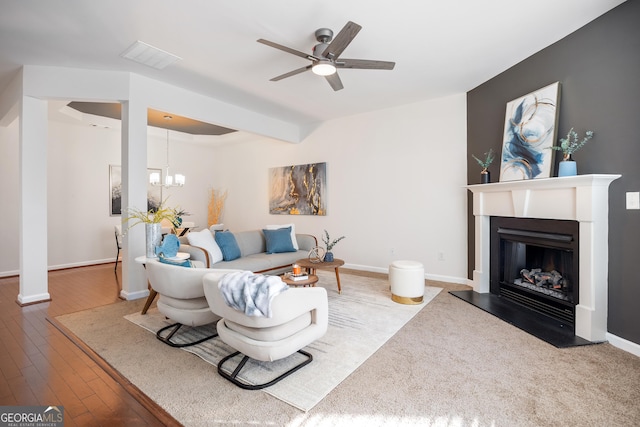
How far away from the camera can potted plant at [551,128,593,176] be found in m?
2.88

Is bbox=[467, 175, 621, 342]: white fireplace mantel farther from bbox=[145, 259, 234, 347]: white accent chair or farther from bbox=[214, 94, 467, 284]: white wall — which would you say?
bbox=[145, 259, 234, 347]: white accent chair

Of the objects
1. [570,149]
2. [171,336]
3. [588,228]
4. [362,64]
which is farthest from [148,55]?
[588,228]

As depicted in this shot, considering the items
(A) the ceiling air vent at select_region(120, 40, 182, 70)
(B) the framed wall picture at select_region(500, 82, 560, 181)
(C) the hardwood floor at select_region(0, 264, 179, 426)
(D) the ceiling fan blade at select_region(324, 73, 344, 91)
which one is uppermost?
(A) the ceiling air vent at select_region(120, 40, 182, 70)

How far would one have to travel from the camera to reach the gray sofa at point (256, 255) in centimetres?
378

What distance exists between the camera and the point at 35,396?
1.97 metres

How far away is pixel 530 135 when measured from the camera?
11.1ft

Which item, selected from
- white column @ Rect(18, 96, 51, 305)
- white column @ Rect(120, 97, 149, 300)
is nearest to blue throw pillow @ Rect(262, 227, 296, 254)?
white column @ Rect(120, 97, 149, 300)

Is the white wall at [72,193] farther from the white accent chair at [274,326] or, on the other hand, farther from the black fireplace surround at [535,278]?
the black fireplace surround at [535,278]

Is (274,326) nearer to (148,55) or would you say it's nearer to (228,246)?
(228,246)

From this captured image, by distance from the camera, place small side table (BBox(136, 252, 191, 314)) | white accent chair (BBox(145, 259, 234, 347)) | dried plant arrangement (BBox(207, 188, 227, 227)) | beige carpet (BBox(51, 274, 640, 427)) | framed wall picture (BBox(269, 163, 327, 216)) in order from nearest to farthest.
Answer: beige carpet (BBox(51, 274, 640, 427))
white accent chair (BBox(145, 259, 234, 347))
small side table (BBox(136, 252, 191, 314))
framed wall picture (BBox(269, 163, 327, 216))
dried plant arrangement (BBox(207, 188, 227, 227))

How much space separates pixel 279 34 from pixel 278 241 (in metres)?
2.86

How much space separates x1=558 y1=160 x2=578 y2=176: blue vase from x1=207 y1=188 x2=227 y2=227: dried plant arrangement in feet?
23.1

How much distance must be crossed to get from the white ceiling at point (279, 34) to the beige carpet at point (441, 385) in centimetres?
290

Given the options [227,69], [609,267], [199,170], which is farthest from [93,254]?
[609,267]
